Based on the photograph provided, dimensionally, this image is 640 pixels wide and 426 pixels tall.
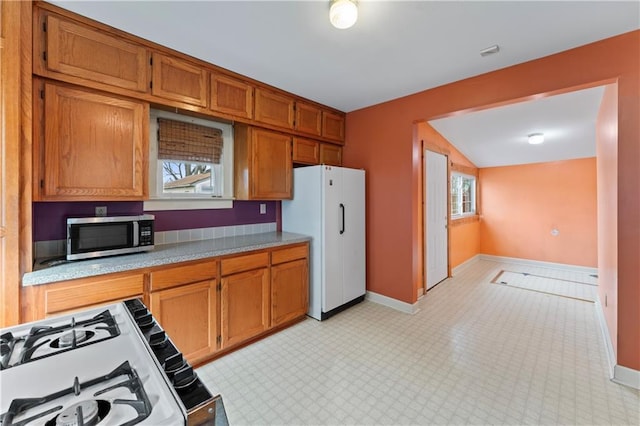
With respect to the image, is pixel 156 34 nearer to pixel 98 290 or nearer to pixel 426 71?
pixel 98 290

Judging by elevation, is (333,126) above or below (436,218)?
above

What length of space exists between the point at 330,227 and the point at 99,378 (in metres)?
2.40

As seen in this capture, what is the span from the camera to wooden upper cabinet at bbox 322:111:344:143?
11.2 feet

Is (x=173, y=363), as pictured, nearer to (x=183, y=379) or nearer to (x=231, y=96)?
(x=183, y=379)

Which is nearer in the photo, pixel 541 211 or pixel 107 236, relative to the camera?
pixel 107 236

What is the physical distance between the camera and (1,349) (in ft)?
2.75

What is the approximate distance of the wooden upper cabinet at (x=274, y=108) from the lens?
8.95 feet

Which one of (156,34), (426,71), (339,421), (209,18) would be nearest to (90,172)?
(156,34)

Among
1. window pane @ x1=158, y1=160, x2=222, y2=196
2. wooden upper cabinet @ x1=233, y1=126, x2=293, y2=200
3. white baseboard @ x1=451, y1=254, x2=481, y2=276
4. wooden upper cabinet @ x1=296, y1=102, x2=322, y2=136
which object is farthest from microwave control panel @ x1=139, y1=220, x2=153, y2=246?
white baseboard @ x1=451, y1=254, x2=481, y2=276

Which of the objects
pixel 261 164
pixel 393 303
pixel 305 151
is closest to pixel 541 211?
pixel 393 303

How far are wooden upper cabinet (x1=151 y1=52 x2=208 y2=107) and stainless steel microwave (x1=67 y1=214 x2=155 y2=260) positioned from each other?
1000 mm

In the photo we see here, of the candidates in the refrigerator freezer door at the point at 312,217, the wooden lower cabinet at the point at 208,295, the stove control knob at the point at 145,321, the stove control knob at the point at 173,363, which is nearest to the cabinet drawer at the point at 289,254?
the wooden lower cabinet at the point at 208,295

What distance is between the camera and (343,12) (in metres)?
1.56

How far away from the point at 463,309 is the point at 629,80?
2519 mm
